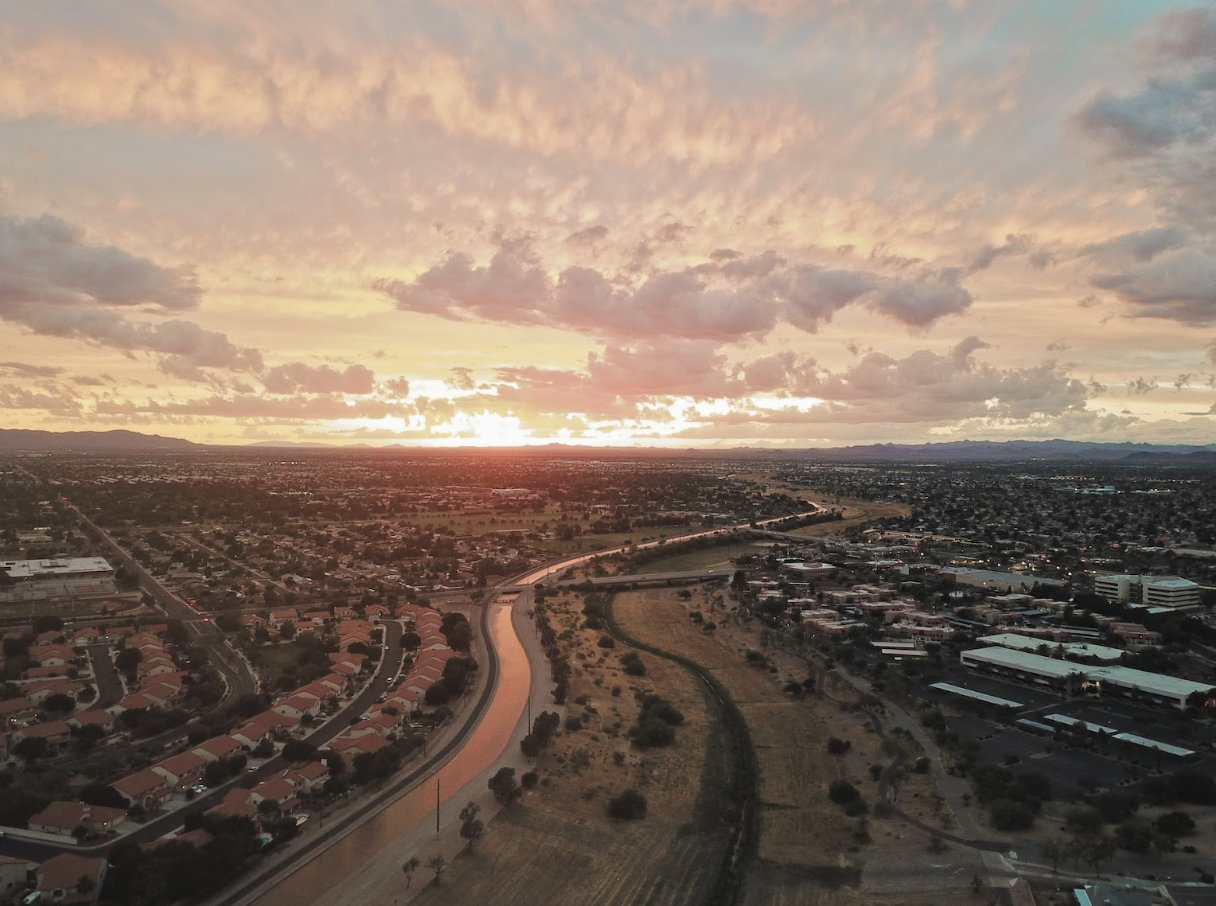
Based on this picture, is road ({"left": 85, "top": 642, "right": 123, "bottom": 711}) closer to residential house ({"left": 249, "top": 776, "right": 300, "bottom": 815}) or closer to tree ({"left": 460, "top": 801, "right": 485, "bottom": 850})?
residential house ({"left": 249, "top": 776, "right": 300, "bottom": 815})

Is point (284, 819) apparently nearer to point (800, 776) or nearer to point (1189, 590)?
point (800, 776)

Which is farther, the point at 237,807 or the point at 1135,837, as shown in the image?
the point at 237,807

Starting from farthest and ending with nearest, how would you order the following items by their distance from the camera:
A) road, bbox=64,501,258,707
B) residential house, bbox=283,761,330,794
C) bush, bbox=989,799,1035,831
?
road, bbox=64,501,258,707
residential house, bbox=283,761,330,794
bush, bbox=989,799,1035,831

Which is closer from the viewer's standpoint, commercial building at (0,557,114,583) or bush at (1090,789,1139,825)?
bush at (1090,789,1139,825)

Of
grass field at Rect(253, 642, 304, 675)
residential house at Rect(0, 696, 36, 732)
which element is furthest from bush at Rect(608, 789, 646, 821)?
residential house at Rect(0, 696, 36, 732)

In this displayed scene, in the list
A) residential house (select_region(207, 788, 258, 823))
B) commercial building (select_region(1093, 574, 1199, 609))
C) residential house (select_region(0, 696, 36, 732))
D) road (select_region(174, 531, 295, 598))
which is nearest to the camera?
residential house (select_region(207, 788, 258, 823))

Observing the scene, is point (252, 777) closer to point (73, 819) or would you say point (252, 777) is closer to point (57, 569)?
point (73, 819)

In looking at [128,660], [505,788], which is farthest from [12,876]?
[128,660]
